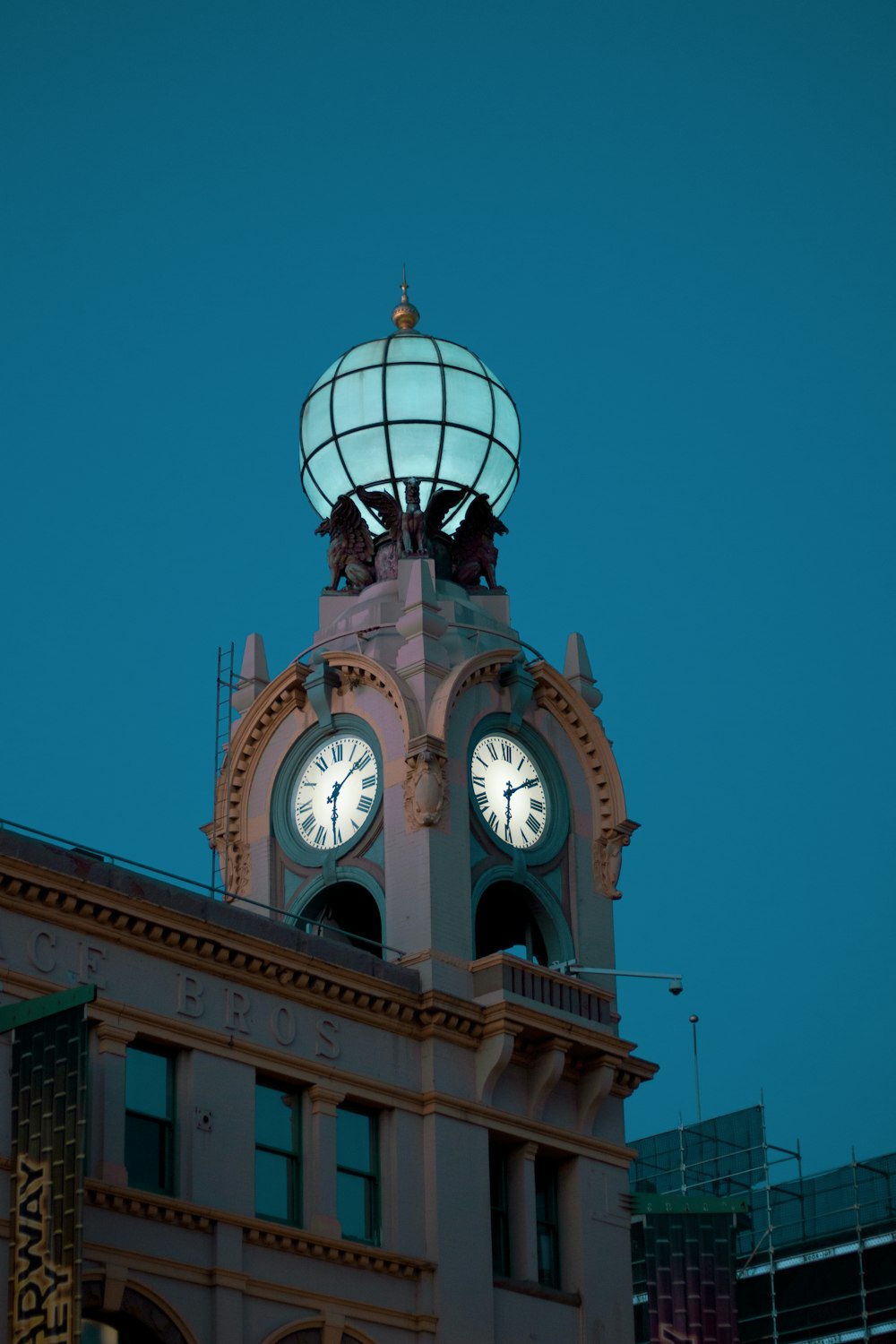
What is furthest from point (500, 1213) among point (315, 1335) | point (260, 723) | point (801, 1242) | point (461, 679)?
point (801, 1242)

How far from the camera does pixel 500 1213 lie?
142 feet

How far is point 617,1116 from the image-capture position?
4591 cm

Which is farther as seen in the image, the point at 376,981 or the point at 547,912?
the point at 547,912

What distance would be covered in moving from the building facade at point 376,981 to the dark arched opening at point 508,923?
95 mm

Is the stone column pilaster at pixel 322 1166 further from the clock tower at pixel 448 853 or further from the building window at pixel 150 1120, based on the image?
the building window at pixel 150 1120

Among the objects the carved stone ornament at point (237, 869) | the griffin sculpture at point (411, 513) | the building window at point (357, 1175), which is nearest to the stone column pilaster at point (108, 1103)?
the building window at point (357, 1175)

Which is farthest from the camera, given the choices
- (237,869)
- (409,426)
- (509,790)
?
(409,426)

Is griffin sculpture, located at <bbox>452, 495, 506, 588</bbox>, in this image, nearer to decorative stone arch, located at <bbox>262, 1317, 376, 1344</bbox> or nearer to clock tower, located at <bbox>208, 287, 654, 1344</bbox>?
clock tower, located at <bbox>208, 287, 654, 1344</bbox>

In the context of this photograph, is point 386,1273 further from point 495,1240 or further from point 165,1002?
point 165,1002

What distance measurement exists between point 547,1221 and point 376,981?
20.9 feet

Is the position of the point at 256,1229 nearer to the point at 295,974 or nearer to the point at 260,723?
the point at 295,974

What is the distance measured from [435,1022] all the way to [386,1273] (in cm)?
476

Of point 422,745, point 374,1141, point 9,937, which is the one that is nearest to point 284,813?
point 422,745

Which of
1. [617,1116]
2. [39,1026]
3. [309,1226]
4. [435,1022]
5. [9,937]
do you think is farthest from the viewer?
[617,1116]
